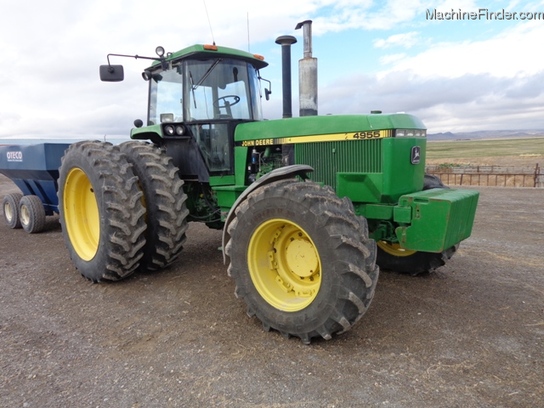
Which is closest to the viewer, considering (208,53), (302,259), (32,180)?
(302,259)

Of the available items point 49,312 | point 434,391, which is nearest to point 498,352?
point 434,391

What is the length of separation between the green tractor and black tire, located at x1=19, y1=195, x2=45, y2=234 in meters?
3.23

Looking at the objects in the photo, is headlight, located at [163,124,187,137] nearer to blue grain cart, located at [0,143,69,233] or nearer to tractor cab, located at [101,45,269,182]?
tractor cab, located at [101,45,269,182]

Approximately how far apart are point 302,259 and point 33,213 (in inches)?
265

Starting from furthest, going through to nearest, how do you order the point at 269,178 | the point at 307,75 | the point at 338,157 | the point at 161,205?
1. the point at 307,75
2. the point at 161,205
3. the point at 338,157
4. the point at 269,178

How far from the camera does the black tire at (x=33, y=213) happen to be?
8.41m

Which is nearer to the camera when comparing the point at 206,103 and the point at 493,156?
the point at 206,103

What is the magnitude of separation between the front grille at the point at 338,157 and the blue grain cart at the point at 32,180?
529cm

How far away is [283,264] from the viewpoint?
3.99 m

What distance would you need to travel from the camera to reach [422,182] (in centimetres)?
469

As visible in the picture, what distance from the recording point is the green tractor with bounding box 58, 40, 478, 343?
3477mm

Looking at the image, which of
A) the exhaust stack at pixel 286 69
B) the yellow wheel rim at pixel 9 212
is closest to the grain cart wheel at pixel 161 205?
the exhaust stack at pixel 286 69

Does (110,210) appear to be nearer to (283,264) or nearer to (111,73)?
(111,73)

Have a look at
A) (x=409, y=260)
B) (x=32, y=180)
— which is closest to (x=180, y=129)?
(x=409, y=260)
